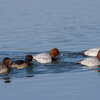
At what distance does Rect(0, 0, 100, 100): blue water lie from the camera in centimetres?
1096

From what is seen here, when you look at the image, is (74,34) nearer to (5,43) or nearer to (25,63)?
(5,43)

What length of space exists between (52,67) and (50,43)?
4.06 m

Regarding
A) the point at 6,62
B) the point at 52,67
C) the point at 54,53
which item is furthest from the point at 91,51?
the point at 6,62

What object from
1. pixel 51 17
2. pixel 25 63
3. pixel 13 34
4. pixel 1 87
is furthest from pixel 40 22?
pixel 1 87

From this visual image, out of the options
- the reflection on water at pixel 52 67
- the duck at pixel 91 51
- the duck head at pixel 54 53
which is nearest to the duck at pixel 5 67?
the reflection on water at pixel 52 67

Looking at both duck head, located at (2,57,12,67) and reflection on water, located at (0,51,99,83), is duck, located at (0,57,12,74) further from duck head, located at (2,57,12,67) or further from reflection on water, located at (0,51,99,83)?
reflection on water, located at (0,51,99,83)

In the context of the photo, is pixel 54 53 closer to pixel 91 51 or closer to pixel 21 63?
pixel 91 51

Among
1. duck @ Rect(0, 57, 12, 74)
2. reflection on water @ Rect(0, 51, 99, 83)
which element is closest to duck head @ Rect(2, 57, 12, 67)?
duck @ Rect(0, 57, 12, 74)

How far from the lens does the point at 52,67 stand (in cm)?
1462

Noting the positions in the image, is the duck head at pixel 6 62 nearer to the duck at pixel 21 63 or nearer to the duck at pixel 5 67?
the duck at pixel 5 67

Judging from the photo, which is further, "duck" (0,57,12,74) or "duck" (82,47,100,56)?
"duck" (82,47,100,56)

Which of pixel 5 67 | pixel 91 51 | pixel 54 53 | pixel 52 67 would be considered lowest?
pixel 52 67

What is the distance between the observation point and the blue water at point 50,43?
1096 cm

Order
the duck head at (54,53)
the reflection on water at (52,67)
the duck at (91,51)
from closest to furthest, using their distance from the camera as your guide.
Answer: the reflection on water at (52,67) < the duck head at (54,53) < the duck at (91,51)
